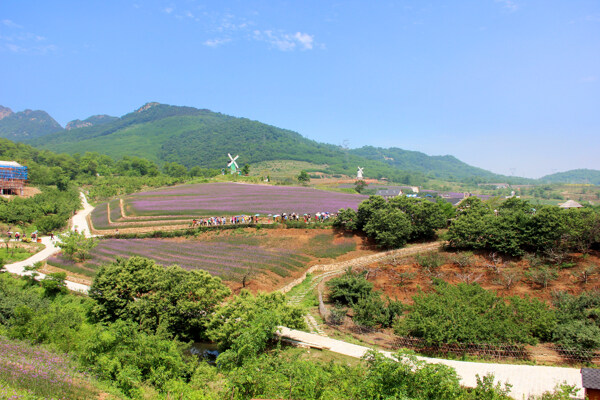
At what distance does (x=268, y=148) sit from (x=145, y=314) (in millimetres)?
172006

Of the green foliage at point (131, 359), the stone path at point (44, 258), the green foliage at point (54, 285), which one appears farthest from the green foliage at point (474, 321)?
the green foliage at point (54, 285)

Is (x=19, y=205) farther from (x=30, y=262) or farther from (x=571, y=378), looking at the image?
(x=571, y=378)

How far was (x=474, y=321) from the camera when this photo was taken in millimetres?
16031

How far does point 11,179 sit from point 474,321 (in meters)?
66.3

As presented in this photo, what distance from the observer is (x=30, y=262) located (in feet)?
98.4

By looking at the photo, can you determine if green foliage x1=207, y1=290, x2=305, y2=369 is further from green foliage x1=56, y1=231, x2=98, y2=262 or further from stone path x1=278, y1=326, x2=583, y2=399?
green foliage x1=56, y1=231, x2=98, y2=262

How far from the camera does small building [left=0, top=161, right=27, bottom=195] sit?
176 ft

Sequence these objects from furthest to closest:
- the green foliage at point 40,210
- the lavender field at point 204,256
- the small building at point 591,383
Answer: the green foliage at point 40,210
the lavender field at point 204,256
the small building at point 591,383

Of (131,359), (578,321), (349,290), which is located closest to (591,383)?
(578,321)

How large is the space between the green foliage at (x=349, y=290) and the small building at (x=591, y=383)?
12083 millimetres

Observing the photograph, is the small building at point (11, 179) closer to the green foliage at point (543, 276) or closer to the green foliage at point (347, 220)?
the green foliage at point (347, 220)

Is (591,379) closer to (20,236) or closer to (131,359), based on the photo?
(131,359)

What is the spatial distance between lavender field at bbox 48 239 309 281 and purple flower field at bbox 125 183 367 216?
9.84 meters

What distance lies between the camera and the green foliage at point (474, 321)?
15484 millimetres
